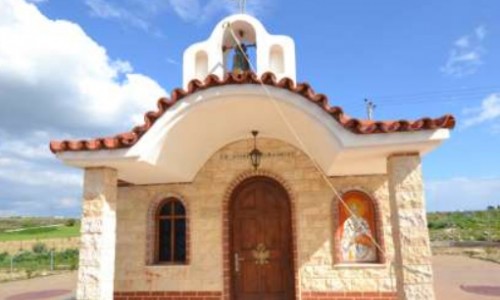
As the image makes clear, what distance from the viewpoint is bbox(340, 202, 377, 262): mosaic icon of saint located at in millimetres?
8062

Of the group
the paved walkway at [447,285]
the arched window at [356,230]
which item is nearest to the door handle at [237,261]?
the arched window at [356,230]

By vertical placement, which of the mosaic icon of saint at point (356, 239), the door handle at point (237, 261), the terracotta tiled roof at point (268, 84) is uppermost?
the terracotta tiled roof at point (268, 84)

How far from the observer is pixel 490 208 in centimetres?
8688

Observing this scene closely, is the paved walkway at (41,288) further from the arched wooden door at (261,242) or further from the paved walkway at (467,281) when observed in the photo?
the paved walkway at (467,281)

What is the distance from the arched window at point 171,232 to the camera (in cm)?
870

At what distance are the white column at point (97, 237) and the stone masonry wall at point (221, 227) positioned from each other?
2.21 metres

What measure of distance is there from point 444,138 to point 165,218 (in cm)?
545

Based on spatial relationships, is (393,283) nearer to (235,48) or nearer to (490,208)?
(235,48)

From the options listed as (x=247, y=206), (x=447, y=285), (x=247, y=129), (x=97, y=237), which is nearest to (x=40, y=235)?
(x=447, y=285)

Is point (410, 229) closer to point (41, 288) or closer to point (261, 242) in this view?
A: point (261, 242)

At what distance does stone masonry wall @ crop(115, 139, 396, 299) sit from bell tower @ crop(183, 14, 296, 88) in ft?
4.69

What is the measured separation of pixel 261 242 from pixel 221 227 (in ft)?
2.63

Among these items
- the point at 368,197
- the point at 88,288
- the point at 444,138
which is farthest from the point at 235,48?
the point at 88,288

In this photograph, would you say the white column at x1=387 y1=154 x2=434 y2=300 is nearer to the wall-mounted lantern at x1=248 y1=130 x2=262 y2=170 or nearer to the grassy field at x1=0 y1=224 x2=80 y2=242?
the wall-mounted lantern at x1=248 y1=130 x2=262 y2=170
